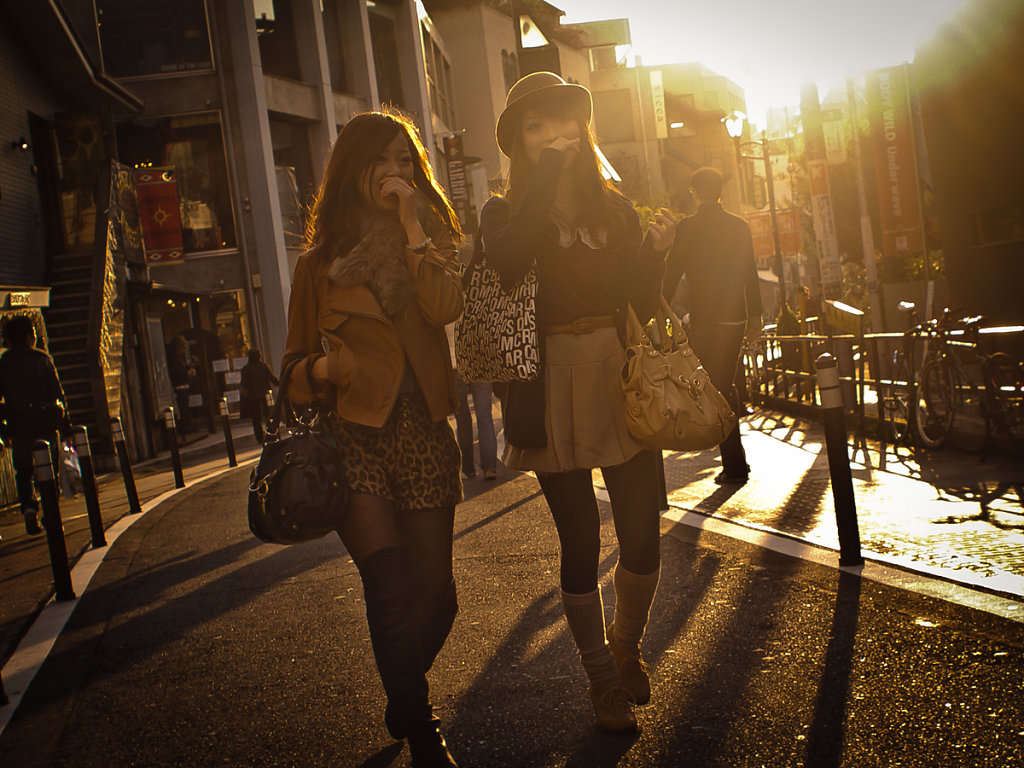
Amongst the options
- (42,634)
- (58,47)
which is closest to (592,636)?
(42,634)

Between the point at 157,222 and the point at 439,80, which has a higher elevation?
Answer: the point at 439,80

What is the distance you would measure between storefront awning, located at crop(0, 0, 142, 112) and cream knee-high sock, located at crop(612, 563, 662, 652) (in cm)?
2136

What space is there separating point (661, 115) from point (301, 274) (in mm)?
72249

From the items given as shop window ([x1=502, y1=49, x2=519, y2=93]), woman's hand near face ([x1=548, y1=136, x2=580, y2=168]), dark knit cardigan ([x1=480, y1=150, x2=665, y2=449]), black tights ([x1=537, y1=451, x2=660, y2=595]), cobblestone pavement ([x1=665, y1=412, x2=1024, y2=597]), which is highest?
shop window ([x1=502, y1=49, x2=519, y2=93])

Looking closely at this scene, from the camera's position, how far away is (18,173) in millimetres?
20828

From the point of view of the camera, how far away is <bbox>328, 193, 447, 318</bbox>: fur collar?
10.1 feet

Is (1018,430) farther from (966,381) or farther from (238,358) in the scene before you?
(238,358)

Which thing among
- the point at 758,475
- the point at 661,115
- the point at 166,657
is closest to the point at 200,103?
the point at 758,475

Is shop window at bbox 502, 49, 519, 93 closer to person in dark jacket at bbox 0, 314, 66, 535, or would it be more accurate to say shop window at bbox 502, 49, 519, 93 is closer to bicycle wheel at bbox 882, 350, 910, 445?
person in dark jacket at bbox 0, 314, 66, 535

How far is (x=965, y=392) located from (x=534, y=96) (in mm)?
6028

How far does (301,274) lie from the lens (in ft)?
10.5

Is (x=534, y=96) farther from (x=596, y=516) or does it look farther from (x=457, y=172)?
(x=457, y=172)

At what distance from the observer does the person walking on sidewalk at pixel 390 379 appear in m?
2.99

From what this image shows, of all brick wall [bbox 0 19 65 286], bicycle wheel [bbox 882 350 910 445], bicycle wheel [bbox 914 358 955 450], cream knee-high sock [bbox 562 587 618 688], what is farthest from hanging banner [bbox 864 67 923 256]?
cream knee-high sock [bbox 562 587 618 688]
